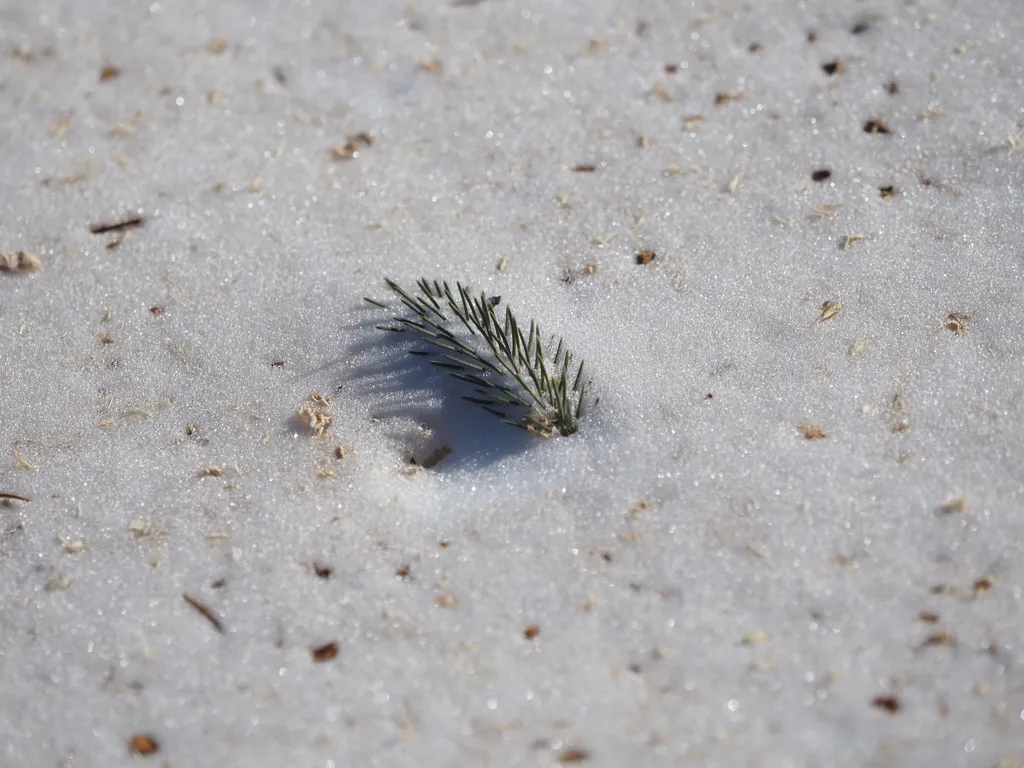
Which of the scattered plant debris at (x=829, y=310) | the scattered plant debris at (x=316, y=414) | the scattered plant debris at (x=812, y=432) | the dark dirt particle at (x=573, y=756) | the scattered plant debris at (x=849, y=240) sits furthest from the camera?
the scattered plant debris at (x=849, y=240)

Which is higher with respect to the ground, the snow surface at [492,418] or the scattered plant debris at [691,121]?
the scattered plant debris at [691,121]

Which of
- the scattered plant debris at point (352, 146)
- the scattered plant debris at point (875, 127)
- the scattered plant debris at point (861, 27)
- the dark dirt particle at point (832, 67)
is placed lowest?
the scattered plant debris at point (352, 146)

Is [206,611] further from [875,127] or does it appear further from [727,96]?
[875,127]

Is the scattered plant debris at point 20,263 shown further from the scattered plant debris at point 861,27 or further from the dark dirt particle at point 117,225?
the scattered plant debris at point 861,27

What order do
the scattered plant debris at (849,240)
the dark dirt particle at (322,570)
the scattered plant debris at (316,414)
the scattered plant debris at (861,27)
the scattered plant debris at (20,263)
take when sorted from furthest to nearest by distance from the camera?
the scattered plant debris at (861,27)
the scattered plant debris at (20,263)
the scattered plant debris at (849,240)
the scattered plant debris at (316,414)
the dark dirt particle at (322,570)

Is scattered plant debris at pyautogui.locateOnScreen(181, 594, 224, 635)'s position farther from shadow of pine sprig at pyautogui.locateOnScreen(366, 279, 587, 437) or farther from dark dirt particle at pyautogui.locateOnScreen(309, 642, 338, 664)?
shadow of pine sprig at pyautogui.locateOnScreen(366, 279, 587, 437)

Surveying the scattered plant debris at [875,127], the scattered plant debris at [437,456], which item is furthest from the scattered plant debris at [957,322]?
the scattered plant debris at [437,456]

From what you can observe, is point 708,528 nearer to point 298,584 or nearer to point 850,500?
point 850,500

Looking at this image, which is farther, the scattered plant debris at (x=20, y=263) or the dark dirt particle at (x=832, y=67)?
the dark dirt particle at (x=832, y=67)

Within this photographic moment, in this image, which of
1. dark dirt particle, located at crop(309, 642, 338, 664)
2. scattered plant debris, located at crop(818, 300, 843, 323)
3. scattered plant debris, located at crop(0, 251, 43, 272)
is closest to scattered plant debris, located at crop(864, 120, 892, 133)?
scattered plant debris, located at crop(818, 300, 843, 323)
